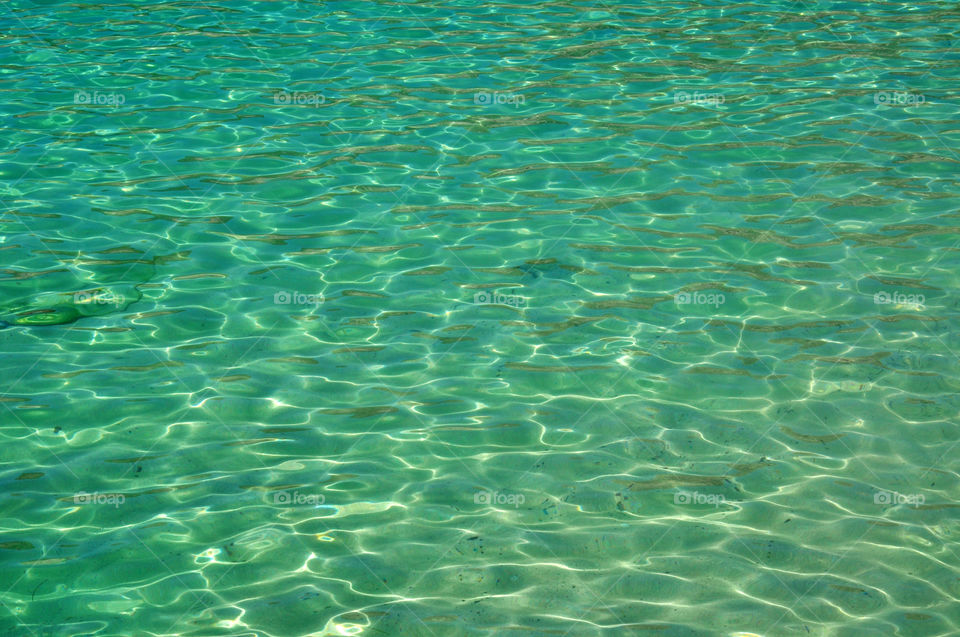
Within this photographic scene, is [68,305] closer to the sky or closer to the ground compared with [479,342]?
closer to the sky

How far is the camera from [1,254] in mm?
5980

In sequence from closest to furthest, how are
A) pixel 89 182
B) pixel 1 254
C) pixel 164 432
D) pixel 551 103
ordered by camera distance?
pixel 164 432
pixel 1 254
pixel 89 182
pixel 551 103

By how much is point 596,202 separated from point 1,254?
3.76m

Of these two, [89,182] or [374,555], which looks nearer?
[374,555]

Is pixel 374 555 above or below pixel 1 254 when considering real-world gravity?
below

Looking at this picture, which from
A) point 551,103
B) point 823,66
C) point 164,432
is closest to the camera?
point 164,432

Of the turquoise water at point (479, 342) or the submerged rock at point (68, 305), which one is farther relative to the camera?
the submerged rock at point (68, 305)

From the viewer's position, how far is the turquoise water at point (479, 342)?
3820mm

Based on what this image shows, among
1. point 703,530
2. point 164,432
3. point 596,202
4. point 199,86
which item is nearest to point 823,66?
point 596,202

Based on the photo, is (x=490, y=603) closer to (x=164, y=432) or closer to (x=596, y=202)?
(x=164, y=432)

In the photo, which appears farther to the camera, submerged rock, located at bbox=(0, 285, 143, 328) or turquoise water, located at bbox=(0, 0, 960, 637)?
submerged rock, located at bbox=(0, 285, 143, 328)

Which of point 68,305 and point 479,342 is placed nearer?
point 479,342

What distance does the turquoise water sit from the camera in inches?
150

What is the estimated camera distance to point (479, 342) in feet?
17.3
